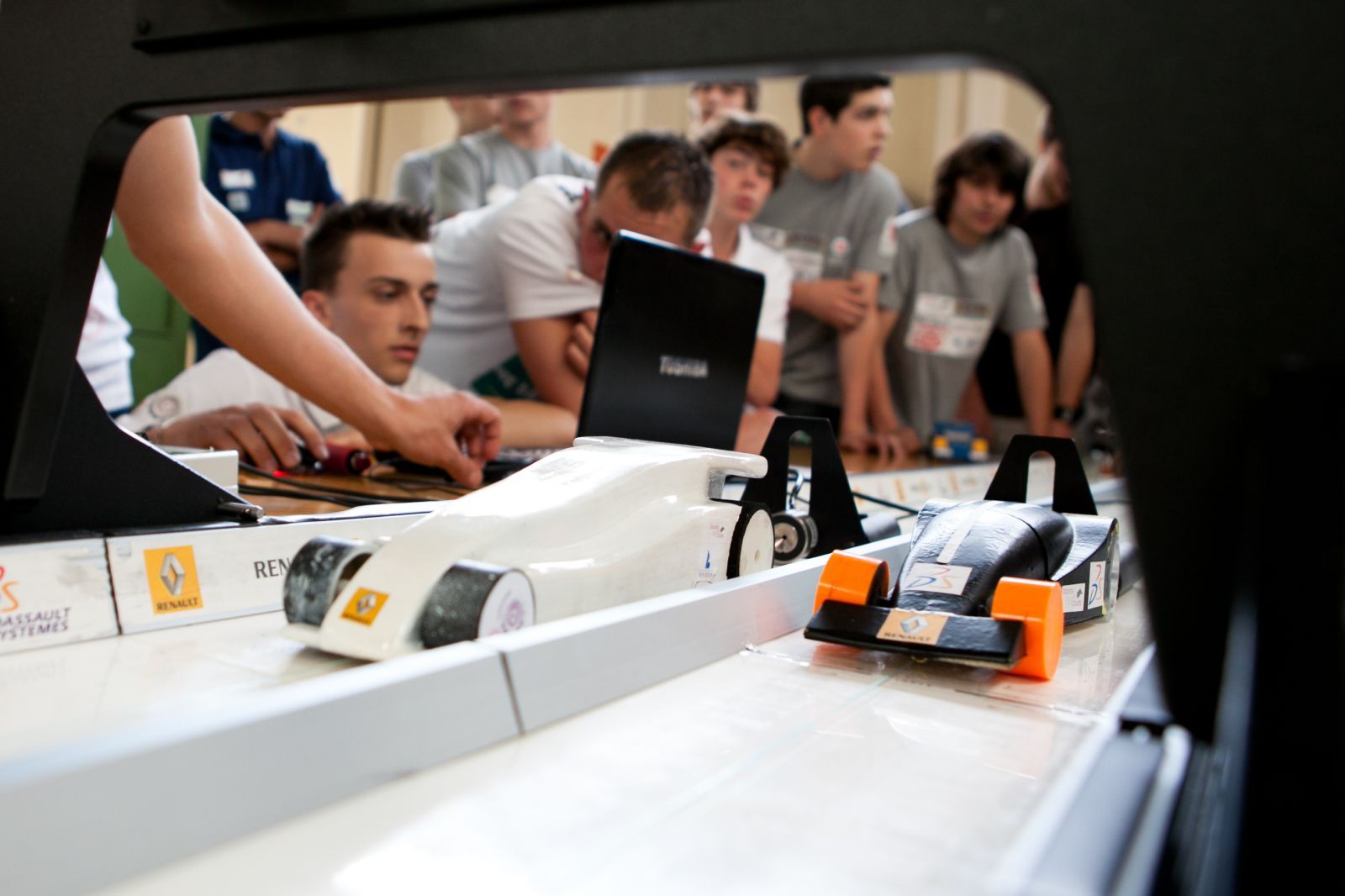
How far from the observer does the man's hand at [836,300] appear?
11.3ft

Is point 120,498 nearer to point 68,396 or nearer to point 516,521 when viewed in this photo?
point 68,396

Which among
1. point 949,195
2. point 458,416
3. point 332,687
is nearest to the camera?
point 332,687

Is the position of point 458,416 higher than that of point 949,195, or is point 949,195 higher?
point 949,195

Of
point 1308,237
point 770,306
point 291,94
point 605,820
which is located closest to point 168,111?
point 291,94

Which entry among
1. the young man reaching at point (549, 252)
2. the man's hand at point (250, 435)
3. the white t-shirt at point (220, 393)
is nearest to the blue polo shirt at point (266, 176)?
the young man reaching at point (549, 252)

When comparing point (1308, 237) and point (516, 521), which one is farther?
point (516, 521)

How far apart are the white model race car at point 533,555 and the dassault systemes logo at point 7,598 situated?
17cm

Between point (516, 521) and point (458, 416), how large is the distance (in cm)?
89

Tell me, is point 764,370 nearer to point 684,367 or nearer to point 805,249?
point 805,249

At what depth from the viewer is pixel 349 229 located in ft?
7.79

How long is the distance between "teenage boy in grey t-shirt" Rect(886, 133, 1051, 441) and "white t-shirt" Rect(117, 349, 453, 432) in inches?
82.0

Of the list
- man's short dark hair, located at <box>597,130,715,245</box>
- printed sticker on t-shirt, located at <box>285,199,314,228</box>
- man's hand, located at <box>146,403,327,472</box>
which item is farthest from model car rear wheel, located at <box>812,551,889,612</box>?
printed sticker on t-shirt, located at <box>285,199,314,228</box>

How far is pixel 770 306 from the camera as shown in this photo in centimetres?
292

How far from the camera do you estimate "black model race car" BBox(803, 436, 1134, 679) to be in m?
0.72
